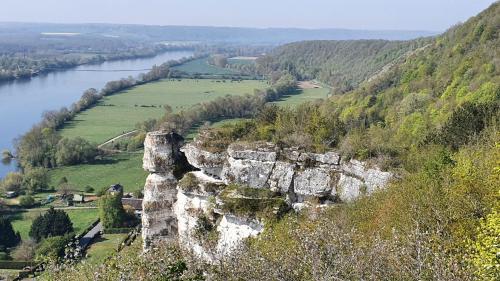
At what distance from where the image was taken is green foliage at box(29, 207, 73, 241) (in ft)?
150

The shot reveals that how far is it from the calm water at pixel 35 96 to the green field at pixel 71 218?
20.5m

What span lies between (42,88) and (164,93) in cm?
3711

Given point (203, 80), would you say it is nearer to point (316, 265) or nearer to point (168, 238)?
point (168, 238)

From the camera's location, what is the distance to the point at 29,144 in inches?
3017

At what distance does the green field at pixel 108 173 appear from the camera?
6550 cm

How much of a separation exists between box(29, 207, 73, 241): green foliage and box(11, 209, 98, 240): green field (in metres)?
1.68

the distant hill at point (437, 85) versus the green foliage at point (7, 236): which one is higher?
the distant hill at point (437, 85)

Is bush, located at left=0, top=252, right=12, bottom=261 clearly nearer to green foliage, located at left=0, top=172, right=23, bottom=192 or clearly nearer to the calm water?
green foliage, located at left=0, top=172, right=23, bottom=192

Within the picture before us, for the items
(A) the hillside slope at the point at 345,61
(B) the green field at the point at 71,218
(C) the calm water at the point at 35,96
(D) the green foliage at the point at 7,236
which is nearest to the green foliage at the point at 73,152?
(C) the calm water at the point at 35,96

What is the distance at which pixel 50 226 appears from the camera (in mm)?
46031

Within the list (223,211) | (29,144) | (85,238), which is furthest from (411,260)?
(29,144)

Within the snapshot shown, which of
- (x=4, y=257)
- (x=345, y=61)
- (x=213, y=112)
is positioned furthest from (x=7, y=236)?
(x=345, y=61)

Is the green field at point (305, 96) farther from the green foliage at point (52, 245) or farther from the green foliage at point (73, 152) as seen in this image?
the green foliage at point (52, 245)

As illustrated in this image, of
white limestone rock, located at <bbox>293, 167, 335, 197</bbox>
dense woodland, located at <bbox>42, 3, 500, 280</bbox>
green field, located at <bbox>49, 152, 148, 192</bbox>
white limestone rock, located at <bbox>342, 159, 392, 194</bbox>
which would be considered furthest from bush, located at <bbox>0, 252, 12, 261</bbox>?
white limestone rock, located at <bbox>342, 159, 392, 194</bbox>
